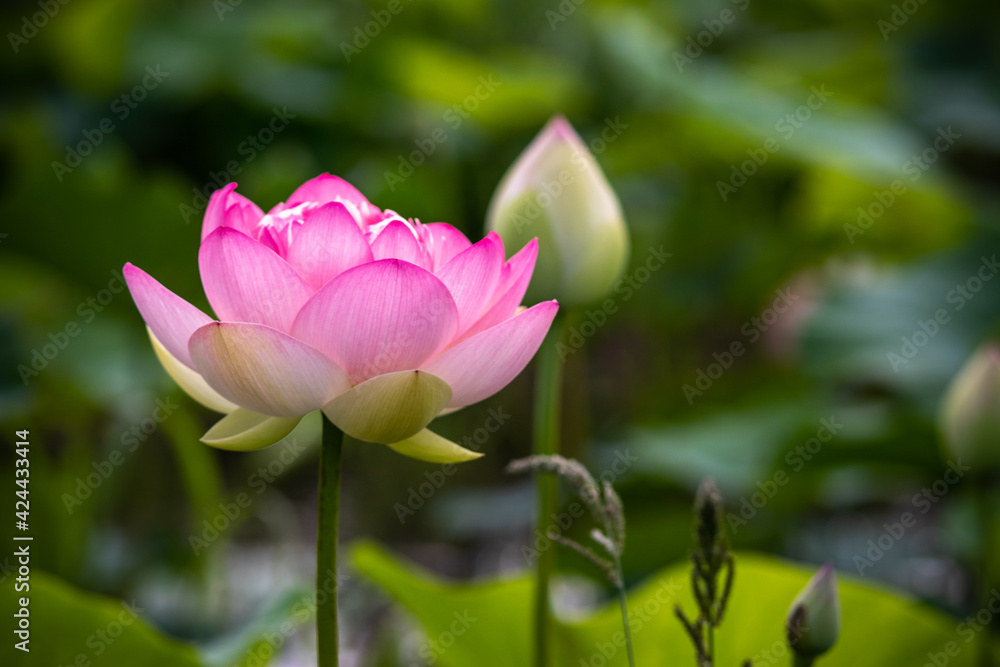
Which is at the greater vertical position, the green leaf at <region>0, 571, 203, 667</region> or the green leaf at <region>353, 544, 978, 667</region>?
the green leaf at <region>0, 571, 203, 667</region>

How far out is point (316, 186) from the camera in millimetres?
372

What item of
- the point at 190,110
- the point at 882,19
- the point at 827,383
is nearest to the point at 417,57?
the point at 190,110

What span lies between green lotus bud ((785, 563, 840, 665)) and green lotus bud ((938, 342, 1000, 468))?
273 mm

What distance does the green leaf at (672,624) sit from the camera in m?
0.51

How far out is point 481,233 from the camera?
1604 mm

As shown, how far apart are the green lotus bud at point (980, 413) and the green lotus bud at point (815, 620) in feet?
0.90

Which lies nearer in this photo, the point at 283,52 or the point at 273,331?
the point at 273,331

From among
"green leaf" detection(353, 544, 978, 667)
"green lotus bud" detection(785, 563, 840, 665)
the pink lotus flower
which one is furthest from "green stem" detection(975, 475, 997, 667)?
the pink lotus flower

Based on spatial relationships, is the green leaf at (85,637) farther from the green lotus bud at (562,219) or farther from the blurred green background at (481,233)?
the green lotus bud at (562,219)

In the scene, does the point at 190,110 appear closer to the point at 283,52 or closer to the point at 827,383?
the point at 283,52

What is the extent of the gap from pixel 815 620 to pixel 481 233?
4.35 feet

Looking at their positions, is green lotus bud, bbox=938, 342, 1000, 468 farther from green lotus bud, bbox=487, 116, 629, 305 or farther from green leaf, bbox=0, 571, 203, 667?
green leaf, bbox=0, 571, 203, 667

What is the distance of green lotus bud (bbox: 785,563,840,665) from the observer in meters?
0.32

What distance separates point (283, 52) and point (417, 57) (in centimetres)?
36
